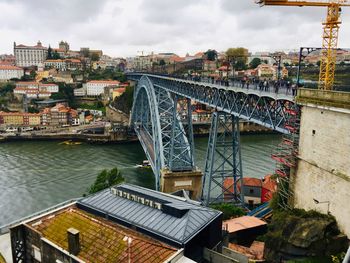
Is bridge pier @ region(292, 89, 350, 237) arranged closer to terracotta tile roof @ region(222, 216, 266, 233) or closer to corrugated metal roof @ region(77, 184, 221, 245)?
corrugated metal roof @ region(77, 184, 221, 245)

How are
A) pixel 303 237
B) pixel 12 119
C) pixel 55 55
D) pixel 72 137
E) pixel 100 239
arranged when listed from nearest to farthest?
pixel 100 239
pixel 303 237
pixel 72 137
pixel 12 119
pixel 55 55

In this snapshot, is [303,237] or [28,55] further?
[28,55]

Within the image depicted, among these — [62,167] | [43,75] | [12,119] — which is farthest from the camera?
[43,75]

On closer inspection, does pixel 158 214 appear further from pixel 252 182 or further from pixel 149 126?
pixel 149 126

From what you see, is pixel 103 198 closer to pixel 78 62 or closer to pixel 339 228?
pixel 339 228

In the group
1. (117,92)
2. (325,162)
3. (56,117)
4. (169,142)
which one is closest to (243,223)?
(325,162)

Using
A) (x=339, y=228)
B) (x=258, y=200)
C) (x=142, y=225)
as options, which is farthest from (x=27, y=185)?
(x=339, y=228)

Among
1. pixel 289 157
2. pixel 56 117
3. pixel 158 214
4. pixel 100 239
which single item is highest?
pixel 289 157

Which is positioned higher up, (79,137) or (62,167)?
(79,137)
